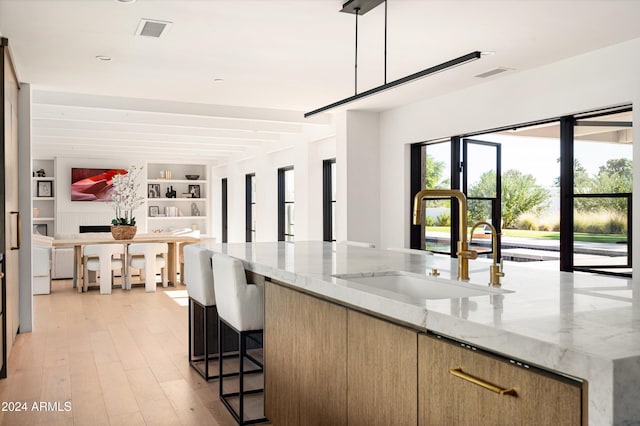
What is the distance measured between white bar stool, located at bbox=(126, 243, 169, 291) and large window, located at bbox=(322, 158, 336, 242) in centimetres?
250

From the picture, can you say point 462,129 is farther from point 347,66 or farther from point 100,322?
point 100,322

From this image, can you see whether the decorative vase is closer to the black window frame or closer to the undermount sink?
the black window frame

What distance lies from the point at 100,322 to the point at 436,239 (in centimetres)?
383

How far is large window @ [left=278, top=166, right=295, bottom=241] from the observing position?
9.23m

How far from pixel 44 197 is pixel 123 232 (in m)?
4.28

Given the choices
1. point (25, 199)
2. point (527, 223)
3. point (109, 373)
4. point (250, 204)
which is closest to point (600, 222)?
point (109, 373)

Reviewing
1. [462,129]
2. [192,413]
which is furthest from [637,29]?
[192,413]

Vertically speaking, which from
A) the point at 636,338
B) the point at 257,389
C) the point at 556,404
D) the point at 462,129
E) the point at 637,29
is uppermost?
the point at 637,29

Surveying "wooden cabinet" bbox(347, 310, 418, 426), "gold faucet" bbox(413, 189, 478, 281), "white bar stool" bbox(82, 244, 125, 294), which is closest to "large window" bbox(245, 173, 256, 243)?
"white bar stool" bbox(82, 244, 125, 294)

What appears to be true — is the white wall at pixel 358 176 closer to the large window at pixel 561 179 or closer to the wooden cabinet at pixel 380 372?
the large window at pixel 561 179

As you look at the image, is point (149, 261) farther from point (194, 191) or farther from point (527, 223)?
point (527, 223)

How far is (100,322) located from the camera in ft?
19.3

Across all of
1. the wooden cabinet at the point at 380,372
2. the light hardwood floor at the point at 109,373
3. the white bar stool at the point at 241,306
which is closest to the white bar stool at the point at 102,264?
the light hardwood floor at the point at 109,373

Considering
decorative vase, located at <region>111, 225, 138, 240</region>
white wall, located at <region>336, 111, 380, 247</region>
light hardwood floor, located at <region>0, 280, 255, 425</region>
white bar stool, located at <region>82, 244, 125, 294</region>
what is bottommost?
light hardwood floor, located at <region>0, 280, 255, 425</region>
